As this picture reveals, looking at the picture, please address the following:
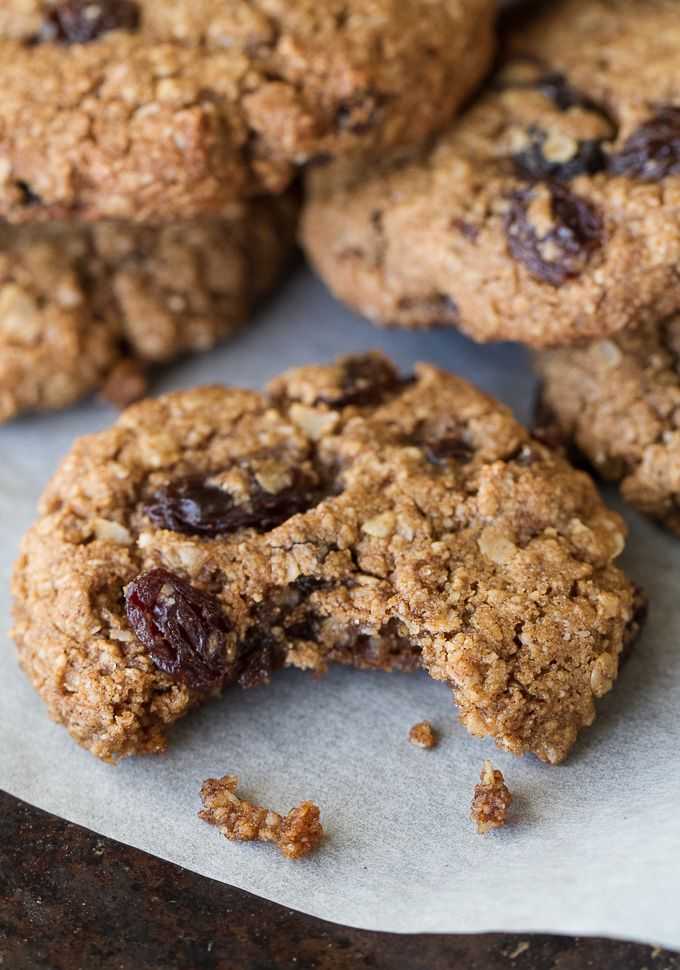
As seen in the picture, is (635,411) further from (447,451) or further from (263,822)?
(263,822)

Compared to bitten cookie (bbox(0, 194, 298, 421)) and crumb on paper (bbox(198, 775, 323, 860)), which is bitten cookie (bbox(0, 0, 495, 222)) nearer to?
bitten cookie (bbox(0, 194, 298, 421))

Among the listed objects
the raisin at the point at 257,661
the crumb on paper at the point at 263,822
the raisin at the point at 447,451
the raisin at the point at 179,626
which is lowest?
the crumb on paper at the point at 263,822

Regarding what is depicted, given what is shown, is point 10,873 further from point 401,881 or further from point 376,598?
point 376,598

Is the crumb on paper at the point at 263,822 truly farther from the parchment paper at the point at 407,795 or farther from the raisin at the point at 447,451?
the raisin at the point at 447,451

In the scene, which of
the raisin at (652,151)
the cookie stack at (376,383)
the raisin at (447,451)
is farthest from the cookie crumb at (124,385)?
the raisin at (652,151)

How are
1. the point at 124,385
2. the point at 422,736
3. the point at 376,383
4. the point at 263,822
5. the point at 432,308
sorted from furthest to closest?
the point at 124,385
the point at 432,308
the point at 376,383
the point at 422,736
the point at 263,822

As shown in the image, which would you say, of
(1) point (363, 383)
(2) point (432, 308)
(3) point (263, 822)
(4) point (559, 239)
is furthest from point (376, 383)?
(3) point (263, 822)
